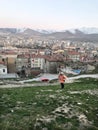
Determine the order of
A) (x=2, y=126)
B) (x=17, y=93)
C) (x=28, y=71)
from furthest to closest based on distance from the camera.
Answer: (x=28, y=71) → (x=17, y=93) → (x=2, y=126)

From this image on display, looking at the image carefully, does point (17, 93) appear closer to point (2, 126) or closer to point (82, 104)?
point (82, 104)

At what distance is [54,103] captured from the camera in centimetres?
1605

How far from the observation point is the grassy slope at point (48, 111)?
43.8ft

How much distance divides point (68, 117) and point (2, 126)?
10.2 ft

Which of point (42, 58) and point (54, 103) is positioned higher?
point (54, 103)

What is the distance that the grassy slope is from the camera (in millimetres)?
13344

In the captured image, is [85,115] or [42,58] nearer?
[85,115]

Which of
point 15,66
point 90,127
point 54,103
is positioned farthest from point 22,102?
point 15,66

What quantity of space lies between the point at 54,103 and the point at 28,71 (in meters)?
70.8

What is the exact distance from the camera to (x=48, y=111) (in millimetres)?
14734

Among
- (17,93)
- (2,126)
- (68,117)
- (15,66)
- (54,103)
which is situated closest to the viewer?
(2,126)

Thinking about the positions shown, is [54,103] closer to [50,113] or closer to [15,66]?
[50,113]

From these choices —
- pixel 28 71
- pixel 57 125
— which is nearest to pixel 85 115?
pixel 57 125

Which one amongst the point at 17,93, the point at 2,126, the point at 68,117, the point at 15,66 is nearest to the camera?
the point at 2,126
